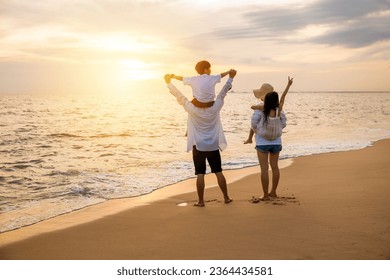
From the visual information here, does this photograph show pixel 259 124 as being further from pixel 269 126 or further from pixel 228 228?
pixel 228 228

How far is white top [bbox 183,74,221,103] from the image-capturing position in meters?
6.31

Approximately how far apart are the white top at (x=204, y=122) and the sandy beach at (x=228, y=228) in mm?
1007

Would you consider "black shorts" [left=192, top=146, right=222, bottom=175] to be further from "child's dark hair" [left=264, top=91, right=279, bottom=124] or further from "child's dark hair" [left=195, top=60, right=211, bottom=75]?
"child's dark hair" [left=195, top=60, right=211, bottom=75]

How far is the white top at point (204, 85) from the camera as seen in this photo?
6312 millimetres

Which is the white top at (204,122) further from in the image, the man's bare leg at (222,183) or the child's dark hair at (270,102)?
the child's dark hair at (270,102)

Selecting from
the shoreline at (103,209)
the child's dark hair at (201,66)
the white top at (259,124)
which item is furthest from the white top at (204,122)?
the shoreline at (103,209)

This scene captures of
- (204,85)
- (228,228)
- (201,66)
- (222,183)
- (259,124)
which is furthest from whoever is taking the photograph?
(222,183)

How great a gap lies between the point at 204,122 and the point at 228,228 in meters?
1.84

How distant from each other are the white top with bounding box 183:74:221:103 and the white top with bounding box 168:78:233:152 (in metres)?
0.14

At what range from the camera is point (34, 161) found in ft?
44.5

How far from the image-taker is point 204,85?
20.7ft

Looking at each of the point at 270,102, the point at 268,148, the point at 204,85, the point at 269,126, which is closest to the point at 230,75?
the point at 204,85
